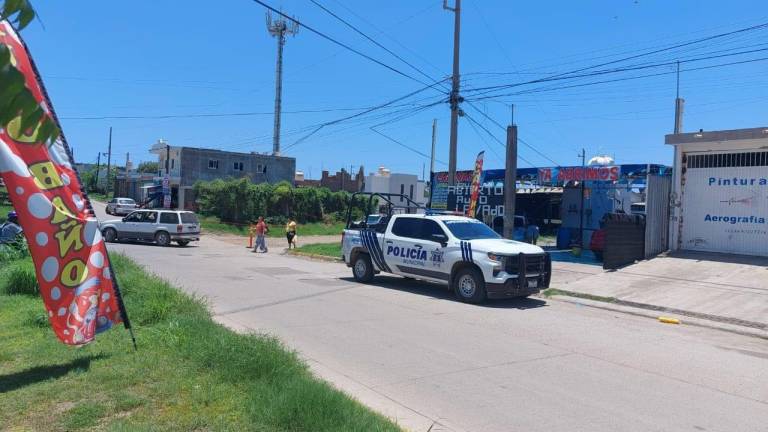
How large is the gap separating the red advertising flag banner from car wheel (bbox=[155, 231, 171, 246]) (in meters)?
24.0

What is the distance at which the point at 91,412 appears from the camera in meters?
4.84

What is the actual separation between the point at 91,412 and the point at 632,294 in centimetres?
1198

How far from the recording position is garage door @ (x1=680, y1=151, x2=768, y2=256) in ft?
53.8

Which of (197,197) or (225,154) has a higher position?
(225,154)

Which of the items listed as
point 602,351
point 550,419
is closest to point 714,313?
point 602,351

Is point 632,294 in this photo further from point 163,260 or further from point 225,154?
point 225,154

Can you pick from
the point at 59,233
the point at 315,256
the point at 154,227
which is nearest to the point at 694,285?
the point at 59,233

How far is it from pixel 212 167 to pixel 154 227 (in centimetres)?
2849

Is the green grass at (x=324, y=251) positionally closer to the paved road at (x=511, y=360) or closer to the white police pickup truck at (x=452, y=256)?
the white police pickup truck at (x=452, y=256)

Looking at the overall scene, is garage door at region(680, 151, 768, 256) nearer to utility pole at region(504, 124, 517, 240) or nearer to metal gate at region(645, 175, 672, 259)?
metal gate at region(645, 175, 672, 259)

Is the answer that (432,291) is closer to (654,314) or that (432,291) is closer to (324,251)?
(654,314)

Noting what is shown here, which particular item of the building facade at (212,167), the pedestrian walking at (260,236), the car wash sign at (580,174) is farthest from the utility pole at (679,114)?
the building facade at (212,167)

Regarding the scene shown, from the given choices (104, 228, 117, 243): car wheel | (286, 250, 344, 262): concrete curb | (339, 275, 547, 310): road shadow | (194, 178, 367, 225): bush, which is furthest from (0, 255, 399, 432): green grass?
(194, 178, 367, 225): bush

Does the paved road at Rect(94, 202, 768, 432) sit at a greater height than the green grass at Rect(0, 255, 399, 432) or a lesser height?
lesser
